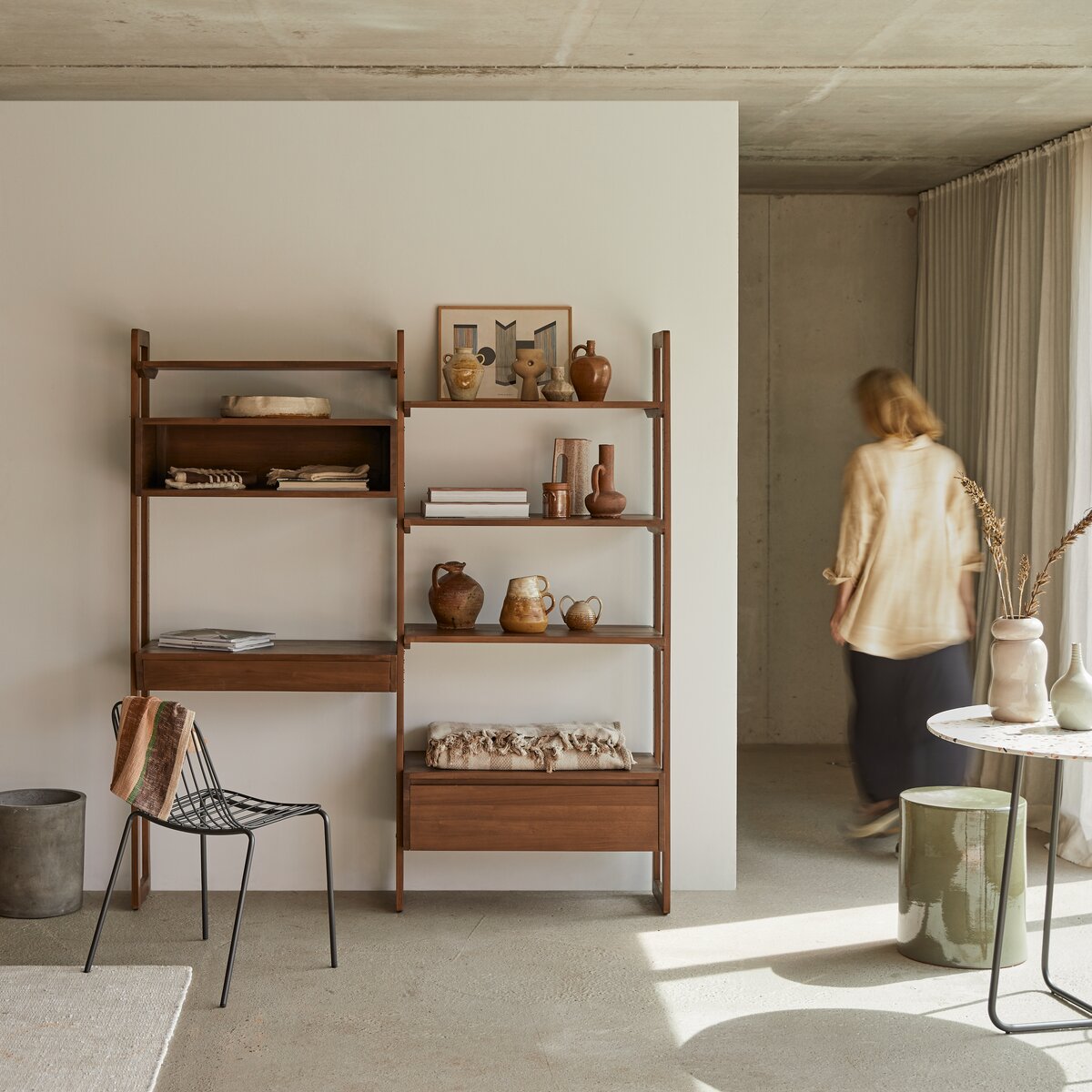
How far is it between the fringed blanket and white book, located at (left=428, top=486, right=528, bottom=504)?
0.83m

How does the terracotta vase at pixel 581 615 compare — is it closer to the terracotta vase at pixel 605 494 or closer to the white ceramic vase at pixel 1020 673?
the terracotta vase at pixel 605 494

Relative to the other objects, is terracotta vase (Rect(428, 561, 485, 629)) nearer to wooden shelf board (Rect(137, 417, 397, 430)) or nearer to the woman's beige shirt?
wooden shelf board (Rect(137, 417, 397, 430))

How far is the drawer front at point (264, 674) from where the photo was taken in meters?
4.30

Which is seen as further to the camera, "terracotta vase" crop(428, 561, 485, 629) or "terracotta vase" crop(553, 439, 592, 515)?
"terracotta vase" crop(553, 439, 592, 515)

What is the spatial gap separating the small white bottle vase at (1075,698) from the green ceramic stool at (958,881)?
51 centimetres

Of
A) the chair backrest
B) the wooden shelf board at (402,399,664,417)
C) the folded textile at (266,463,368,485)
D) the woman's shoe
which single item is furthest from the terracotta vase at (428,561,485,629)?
the woman's shoe

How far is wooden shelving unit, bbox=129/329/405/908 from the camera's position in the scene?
14.1 ft

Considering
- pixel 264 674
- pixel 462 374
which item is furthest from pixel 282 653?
Answer: pixel 462 374

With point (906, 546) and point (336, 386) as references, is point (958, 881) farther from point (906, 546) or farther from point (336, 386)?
point (336, 386)

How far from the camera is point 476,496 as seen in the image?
4.38 metres

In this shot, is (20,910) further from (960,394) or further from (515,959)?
(960,394)

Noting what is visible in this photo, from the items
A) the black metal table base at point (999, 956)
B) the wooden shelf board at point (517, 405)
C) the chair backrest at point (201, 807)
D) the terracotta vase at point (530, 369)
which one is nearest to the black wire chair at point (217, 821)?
the chair backrest at point (201, 807)

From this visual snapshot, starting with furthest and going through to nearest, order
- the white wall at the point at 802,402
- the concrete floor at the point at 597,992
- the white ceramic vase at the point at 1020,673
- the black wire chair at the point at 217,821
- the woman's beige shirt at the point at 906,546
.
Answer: the white wall at the point at 802,402
the woman's beige shirt at the point at 906,546
the black wire chair at the point at 217,821
the white ceramic vase at the point at 1020,673
the concrete floor at the point at 597,992

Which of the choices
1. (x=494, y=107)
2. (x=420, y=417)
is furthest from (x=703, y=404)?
(x=494, y=107)
